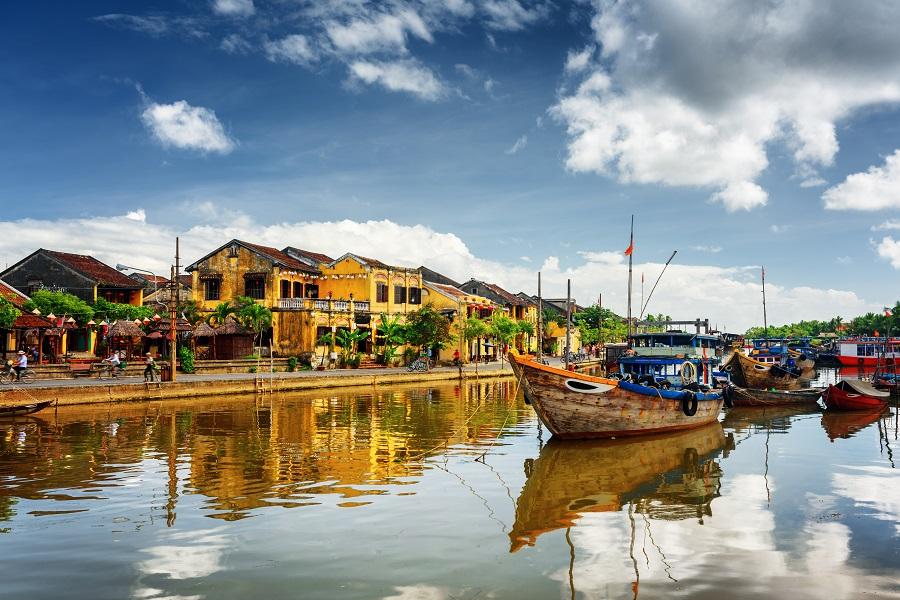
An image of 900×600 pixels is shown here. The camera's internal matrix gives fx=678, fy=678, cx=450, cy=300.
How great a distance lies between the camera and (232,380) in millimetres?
34344

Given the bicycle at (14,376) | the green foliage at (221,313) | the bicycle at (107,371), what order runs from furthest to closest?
the green foliage at (221,313)
the bicycle at (107,371)
the bicycle at (14,376)

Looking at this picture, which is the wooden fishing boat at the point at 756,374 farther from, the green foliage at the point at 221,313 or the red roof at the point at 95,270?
the red roof at the point at 95,270

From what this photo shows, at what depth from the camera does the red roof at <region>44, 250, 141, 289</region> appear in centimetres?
4925

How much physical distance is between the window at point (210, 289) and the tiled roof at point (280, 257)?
4.10 metres

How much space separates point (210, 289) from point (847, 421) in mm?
42724

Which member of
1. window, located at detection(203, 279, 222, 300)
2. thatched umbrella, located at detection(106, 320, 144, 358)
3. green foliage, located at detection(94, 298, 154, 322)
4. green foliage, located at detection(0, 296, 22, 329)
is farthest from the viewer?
window, located at detection(203, 279, 222, 300)

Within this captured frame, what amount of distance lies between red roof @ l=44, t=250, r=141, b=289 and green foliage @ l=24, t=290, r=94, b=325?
27.3 feet

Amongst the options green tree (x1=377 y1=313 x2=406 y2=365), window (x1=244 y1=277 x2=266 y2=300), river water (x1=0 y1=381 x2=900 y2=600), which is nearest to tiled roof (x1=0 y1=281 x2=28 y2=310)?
window (x1=244 y1=277 x2=266 y2=300)

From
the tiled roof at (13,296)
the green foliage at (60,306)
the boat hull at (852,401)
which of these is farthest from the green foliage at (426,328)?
the boat hull at (852,401)

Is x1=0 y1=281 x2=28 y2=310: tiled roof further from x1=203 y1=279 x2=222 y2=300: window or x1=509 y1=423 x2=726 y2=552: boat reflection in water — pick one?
x1=509 y1=423 x2=726 y2=552: boat reflection in water

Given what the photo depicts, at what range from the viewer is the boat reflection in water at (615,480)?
1280cm

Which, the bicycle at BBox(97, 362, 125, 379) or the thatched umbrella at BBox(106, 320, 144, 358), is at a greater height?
the thatched umbrella at BBox(106, 320, 144, 358)

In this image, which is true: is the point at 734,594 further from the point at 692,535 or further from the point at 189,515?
the point at 189,515

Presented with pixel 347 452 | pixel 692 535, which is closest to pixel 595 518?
pixel 692 535
